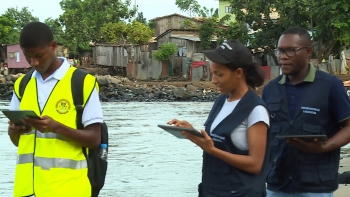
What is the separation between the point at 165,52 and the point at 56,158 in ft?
146

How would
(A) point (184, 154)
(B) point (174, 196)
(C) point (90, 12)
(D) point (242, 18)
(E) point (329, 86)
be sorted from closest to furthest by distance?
(E) point (329, 86), (B) point (174, 196), (A) point (184, 154), (D) point (242, 18), (C) point (90, 12)

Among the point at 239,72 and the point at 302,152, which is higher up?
the point at 239,72

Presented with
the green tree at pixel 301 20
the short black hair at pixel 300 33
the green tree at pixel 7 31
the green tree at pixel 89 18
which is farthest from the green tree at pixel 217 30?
the short black hair at pixel 300 33

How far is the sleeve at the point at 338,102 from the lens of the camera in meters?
4.06

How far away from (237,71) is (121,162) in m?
8.97

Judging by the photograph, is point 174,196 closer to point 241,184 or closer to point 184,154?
point 184,154

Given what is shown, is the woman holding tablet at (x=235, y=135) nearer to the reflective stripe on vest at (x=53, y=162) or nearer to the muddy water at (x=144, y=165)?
the reflective stripe on vest at (x=53, y=162)

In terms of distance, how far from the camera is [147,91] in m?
41.4

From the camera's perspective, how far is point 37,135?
3.75 metres

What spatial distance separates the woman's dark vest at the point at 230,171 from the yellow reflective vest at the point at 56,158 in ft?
2.28

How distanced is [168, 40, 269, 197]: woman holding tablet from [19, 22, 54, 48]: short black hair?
85cm

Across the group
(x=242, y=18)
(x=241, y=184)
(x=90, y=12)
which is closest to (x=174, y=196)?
(x=241, y=184)

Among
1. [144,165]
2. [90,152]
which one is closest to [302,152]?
[90,152]

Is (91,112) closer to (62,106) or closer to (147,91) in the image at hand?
(62,106)
